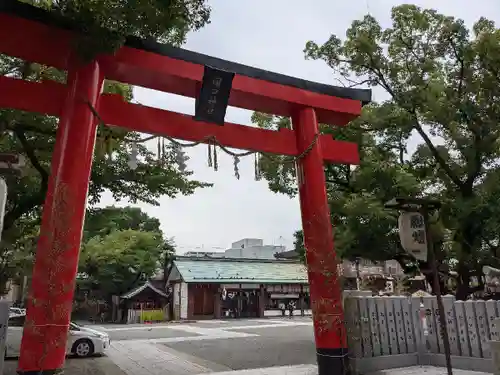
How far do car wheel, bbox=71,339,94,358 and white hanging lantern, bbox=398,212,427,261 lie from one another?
9891 mm

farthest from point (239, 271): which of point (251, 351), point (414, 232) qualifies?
point (414, 232)

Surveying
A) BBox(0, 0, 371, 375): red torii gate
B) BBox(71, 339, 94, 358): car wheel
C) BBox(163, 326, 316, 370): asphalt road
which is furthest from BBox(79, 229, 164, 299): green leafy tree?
BBox(0, 0, 371, 375): red torii gate

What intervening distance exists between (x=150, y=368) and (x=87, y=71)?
7578mm

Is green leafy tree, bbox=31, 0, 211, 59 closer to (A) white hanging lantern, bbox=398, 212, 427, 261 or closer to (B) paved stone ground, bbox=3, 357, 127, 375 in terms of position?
(A) white hanging lantern, bbox=398, 212, 427, 261

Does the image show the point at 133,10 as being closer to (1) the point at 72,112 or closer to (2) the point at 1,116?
(1) the point at 72,112

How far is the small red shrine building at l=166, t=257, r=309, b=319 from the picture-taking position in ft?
112

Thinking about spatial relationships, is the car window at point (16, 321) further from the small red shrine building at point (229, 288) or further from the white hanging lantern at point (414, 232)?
the small red shrine building at point (229, 288)

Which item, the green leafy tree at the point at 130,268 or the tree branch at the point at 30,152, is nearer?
the tree branch at the point at 30,152

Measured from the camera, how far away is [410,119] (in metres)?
11.9

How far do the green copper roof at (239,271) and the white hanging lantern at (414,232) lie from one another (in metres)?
26.9

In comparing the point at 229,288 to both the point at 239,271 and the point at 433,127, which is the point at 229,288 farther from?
the point at 433,127

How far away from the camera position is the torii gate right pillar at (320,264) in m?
7.41

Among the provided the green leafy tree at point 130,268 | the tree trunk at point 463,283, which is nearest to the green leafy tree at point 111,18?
the tree trunk at point 463,283

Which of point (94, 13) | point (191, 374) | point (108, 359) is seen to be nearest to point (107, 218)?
point (108, 359)
